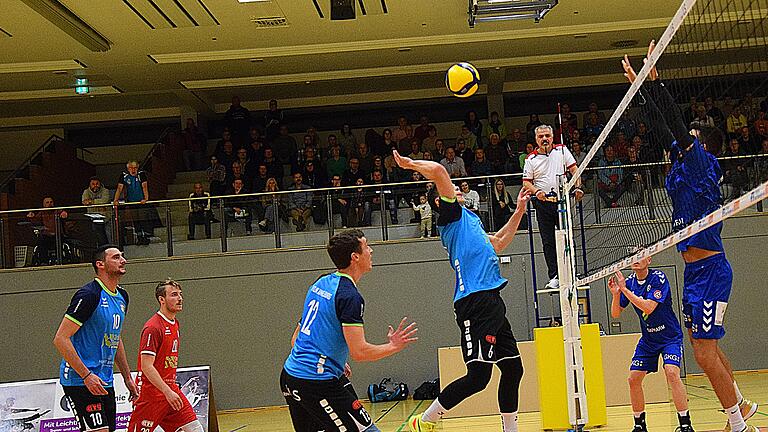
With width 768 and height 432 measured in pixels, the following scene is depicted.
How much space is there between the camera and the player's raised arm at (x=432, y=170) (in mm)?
6211

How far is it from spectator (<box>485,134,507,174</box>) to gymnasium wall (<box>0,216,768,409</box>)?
2.99 m

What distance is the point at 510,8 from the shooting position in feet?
45.5

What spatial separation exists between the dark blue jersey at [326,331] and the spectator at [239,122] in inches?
635

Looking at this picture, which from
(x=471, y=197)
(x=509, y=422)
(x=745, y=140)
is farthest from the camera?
(x=745, y=140)

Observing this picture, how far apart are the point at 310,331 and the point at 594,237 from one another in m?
9.94

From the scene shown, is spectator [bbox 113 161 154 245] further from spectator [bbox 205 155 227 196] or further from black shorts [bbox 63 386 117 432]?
black shorts [bbox 63 386 117 432]

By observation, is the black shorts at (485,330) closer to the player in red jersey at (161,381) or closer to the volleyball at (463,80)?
the volleyball at (463,80)

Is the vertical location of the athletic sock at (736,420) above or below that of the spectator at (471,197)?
below

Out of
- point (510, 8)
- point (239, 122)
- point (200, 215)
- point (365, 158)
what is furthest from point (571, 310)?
point (239, 122)

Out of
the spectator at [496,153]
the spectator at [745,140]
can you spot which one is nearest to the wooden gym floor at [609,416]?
the spectator at [745,140]

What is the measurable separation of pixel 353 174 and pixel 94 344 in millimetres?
11737

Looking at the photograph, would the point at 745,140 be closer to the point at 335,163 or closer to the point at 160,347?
the point at 335,163

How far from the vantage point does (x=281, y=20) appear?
1606cm

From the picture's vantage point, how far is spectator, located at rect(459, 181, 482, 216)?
1535 cm
